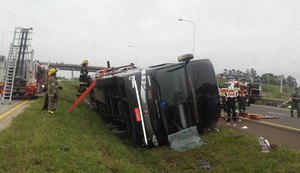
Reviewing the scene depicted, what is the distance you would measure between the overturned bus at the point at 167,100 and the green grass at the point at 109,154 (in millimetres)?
473

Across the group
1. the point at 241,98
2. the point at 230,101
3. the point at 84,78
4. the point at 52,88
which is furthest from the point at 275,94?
the point at 52,88

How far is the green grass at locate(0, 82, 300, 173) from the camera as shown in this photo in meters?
6.61

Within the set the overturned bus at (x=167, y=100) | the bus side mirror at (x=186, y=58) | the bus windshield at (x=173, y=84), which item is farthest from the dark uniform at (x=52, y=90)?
the bus side mirror at (x=186, y=58)

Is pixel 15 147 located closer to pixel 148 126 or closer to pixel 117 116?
pixel 148 126

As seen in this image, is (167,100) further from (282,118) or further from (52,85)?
(282,118)

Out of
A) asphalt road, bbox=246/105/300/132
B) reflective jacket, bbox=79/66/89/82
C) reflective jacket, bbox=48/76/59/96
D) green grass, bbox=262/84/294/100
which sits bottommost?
asphalt road, bbox=246/105/300/132

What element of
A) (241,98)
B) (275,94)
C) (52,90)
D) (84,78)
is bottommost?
(275,94)

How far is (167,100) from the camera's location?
9469mm

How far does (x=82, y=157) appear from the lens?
714 cm

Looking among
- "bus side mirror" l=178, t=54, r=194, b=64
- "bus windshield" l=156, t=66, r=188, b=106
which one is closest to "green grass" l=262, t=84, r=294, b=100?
"bus side mirror" l=178, t=54, r=194, b=64

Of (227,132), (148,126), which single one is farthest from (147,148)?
(227,132)

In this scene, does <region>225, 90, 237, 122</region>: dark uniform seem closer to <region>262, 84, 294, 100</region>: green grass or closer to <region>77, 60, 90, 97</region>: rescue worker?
<region>77, 60, 90, 97</region>: rescue worker

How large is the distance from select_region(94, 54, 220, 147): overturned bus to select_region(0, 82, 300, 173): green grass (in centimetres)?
47

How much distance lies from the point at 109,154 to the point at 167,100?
6.70 ft
